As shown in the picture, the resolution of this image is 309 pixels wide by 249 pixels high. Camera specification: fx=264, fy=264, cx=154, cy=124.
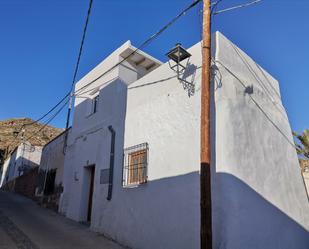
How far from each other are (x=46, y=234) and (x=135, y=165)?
3.43 m

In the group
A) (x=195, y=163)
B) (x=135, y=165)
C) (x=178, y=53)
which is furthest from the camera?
(x=135, y=165)

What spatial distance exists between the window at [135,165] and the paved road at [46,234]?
179 centimetres

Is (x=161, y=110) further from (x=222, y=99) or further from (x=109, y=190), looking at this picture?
(x=109, y=190)

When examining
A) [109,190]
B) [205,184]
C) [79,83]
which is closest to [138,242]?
[109,190]

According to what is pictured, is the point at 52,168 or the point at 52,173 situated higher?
the point at 52,168

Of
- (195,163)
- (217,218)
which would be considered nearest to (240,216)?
(217,218)

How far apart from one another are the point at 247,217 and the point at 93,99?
324 inches

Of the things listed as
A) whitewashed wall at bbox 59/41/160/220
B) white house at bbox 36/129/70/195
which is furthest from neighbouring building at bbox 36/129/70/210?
whitewashed wall at bbox 59/41/160/220

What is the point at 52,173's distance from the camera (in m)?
14.1

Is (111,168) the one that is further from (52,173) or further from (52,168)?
(52,168)

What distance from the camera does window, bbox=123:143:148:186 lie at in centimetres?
714

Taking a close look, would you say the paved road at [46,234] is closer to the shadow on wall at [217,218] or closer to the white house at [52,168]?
the shadow on wall at [217,218]

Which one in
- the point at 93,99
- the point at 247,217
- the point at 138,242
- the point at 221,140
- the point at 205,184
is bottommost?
the point at 138,242

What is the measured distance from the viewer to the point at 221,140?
5422mm
